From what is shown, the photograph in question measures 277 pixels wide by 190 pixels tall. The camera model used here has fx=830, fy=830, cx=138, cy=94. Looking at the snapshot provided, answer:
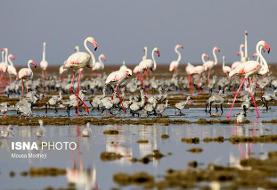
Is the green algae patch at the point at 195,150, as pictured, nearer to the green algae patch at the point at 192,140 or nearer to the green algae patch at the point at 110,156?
the green algae patch at the point at 192,140

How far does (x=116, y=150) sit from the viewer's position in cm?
2106

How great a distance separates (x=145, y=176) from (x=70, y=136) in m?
8.76

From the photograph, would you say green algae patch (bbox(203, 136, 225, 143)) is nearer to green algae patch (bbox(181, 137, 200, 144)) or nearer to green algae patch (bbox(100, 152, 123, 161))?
green algae patch (bbox(181, 137, 200, 144))

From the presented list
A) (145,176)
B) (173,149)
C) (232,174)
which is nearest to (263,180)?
(232,174)

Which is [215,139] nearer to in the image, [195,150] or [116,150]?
[195,150]

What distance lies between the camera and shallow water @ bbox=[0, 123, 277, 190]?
660 inches

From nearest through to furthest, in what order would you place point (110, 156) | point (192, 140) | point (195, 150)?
point (110, 156), point (195, 150), point (192, 140)

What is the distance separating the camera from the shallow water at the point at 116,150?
1678 centimetres

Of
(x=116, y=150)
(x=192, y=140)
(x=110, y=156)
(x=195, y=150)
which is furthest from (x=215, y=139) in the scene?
(x=110, y=156)

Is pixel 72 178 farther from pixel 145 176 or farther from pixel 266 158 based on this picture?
pixel 266 158

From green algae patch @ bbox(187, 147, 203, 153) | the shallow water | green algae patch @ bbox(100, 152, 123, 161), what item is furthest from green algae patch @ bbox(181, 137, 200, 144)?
green algae patch @ bbox(100, 152, 123, 161)

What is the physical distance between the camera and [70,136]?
24641mm

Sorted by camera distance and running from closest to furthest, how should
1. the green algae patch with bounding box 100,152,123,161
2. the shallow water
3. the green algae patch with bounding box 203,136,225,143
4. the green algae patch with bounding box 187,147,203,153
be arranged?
the shallow water < the green algae patch with bounding box 100,152,123,161 < the green algae patch with bounding box 187,147,203,153 < the green algae patch with bounding box 203,136,225,143

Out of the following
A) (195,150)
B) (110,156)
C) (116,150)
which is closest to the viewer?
(110,156)
